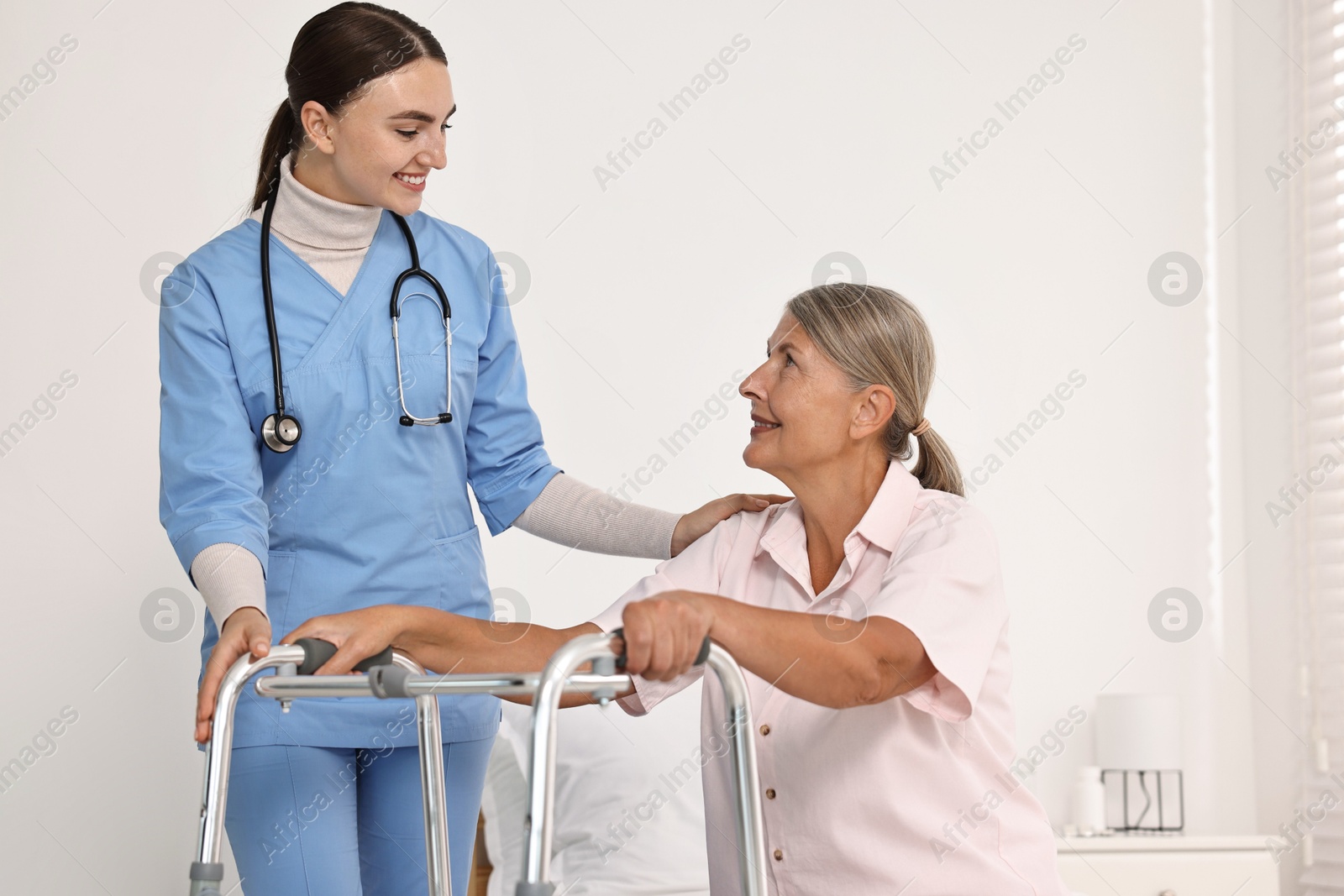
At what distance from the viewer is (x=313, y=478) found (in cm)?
156

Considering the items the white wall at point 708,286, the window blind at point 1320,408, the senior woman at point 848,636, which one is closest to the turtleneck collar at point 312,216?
the senior woman at point 848,636

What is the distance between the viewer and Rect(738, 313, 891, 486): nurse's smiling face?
1574mm

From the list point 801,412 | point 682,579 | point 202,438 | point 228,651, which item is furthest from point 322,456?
point 801,412

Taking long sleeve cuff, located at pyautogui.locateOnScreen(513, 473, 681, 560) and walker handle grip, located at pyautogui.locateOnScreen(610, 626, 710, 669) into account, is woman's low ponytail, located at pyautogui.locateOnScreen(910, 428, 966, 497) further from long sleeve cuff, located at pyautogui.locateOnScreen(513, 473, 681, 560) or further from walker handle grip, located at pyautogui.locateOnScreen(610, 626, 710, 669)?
walker handle grip, located at pyautogui.locateOnScreen(610, 626, 710, 669)

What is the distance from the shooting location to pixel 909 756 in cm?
137

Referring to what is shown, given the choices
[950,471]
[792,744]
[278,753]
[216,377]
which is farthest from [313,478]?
[950,471]

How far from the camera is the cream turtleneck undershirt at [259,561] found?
1.38m

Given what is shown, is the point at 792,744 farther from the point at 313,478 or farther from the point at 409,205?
the point at 409,205

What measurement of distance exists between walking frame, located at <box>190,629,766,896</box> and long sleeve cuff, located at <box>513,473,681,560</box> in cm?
50

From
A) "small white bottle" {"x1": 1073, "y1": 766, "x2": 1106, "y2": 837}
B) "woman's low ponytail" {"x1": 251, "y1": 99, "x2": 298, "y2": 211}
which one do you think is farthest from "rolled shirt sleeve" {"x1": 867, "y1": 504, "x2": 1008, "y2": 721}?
"small white bottle" {"x1": 1073, "y1": 766, "x2": 1106, "y2": 837}

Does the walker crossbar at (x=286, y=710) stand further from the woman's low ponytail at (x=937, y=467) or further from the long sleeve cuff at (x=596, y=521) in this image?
the woman's low ponytail at (x=937, y=467)

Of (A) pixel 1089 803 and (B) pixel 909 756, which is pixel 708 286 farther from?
(B) pixel 909 756

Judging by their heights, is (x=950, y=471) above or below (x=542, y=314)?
below

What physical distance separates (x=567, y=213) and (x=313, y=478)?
1.56m
